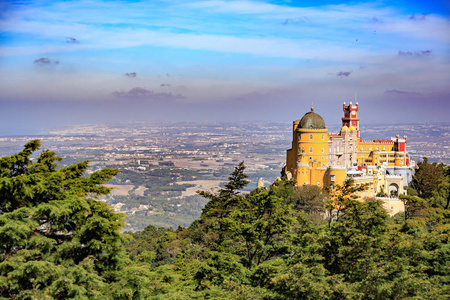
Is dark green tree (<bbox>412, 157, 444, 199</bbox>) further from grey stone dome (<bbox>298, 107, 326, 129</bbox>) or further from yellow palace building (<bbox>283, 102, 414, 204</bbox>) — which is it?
grey stone dome (<bbox>298, 107, 326, 129</bbox>)

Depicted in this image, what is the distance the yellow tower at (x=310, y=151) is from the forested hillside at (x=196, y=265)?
26.6m

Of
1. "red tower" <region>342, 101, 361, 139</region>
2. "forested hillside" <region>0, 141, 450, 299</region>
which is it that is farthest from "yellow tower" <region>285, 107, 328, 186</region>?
"forested hillside" <region>0, 141, 450, 299</region>

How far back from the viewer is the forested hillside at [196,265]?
13352mm

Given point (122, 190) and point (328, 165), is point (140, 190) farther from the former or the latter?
point (328, 165)

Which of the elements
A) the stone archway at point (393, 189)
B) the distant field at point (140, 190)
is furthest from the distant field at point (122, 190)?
the stone archway at point (393, 189)

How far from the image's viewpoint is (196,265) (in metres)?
23.4

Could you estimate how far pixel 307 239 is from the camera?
19.1 meters

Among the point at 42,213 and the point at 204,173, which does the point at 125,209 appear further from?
the point at 42,213

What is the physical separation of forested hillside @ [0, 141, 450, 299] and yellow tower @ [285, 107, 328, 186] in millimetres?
26616

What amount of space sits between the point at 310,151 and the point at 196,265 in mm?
29901

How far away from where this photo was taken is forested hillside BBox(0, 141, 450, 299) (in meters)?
13.4

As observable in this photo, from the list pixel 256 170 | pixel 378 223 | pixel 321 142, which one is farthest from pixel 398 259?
pixel 256 170

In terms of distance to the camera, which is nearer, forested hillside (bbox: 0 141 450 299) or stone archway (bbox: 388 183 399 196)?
forested hillside (bbox: 0 141 450 299)

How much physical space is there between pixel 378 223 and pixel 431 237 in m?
3.29
